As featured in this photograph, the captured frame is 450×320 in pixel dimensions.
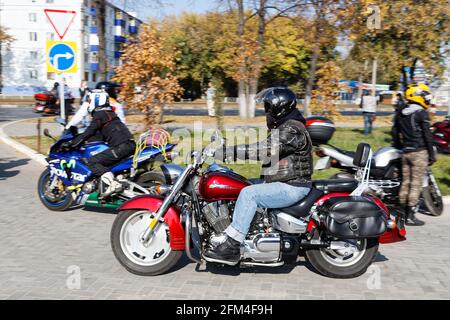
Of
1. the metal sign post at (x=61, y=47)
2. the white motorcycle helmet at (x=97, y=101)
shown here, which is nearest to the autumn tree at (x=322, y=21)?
the metal sign post at (x=61, y=47)

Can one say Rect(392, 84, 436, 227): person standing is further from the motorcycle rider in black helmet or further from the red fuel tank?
the red fuel tank

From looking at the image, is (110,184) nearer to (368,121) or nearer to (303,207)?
(303,207)

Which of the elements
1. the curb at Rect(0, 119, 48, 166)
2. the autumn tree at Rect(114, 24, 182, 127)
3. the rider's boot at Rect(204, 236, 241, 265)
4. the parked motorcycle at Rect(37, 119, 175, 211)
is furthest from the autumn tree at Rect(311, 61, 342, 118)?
the rider's boot at Rect(204, 236, 241, 265)

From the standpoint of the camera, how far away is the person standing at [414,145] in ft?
24.2

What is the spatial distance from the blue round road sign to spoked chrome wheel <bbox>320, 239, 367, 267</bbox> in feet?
28.0

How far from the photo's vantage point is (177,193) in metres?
5.11

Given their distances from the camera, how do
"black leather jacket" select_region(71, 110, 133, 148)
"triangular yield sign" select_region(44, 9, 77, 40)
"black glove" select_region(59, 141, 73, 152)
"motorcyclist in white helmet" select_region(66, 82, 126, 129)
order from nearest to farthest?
"black leather jacket" select_region(71, 110, 133, 148), "black glove" select_region(59, 141, 73, 152), "motorcyclist in white helmet" select_region(66, 82, 126, 129), "triangular yield sign" select_region(44, 9, 77, 40)

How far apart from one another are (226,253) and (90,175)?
3270mm

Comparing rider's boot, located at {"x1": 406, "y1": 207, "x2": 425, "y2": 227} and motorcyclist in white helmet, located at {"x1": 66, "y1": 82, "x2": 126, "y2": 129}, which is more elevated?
motorcyclist in white helmet, located at {"x1": 66, "y1": 82, "x2": 126, "y2": 129}

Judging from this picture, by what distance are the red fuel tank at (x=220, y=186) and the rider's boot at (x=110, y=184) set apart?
2.51 m

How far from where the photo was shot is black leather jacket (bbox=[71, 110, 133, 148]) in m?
7.59

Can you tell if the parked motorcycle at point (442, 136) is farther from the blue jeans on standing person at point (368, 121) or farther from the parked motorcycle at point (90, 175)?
the parked motorcycle at point (90, 175)

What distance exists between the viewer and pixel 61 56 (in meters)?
11.6
